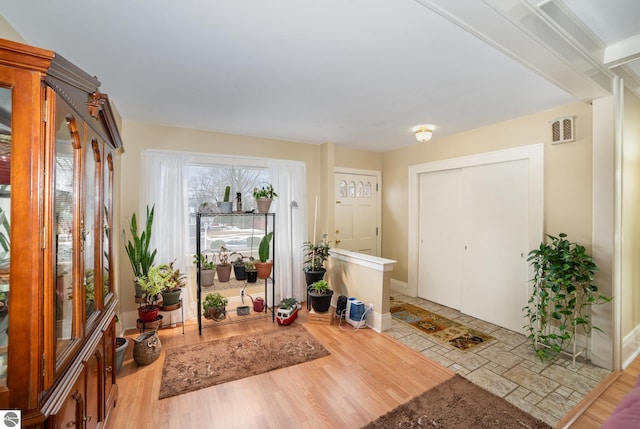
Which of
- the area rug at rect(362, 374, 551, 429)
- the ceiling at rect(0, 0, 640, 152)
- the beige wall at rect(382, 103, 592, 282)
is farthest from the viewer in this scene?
the beige wall at rect(382, 103, 592, 282)

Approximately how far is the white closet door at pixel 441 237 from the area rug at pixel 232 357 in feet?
6.90

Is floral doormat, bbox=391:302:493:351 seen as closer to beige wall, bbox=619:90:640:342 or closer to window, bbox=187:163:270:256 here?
→ beige wall, bbox=619:90:640:342

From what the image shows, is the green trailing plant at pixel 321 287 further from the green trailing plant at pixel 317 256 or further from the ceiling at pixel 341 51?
the ceiling at pixel 341 51

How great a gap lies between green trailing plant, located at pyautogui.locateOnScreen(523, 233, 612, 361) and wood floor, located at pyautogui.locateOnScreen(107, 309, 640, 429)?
1.47 ft

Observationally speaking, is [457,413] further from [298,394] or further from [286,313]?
[286,313]

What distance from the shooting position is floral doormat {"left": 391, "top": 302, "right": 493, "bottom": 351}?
2.97 metres

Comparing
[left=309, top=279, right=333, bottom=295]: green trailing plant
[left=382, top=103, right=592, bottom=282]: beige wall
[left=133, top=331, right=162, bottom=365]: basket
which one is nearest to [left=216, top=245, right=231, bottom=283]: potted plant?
[left=133, top=331, right=162, bottom=365]: basket

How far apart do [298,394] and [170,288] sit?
182cm

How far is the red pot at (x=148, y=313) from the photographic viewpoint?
290 cm

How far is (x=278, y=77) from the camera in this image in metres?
2.19

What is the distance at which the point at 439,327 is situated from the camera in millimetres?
3311

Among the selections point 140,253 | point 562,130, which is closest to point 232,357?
point 140,253

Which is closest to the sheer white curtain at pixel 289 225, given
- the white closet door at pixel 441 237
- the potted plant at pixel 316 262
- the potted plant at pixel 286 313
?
the potted plant at pixel 316 262

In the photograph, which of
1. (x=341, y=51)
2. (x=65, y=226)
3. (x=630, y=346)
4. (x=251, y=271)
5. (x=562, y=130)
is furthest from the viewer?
(x=251, y=271)
